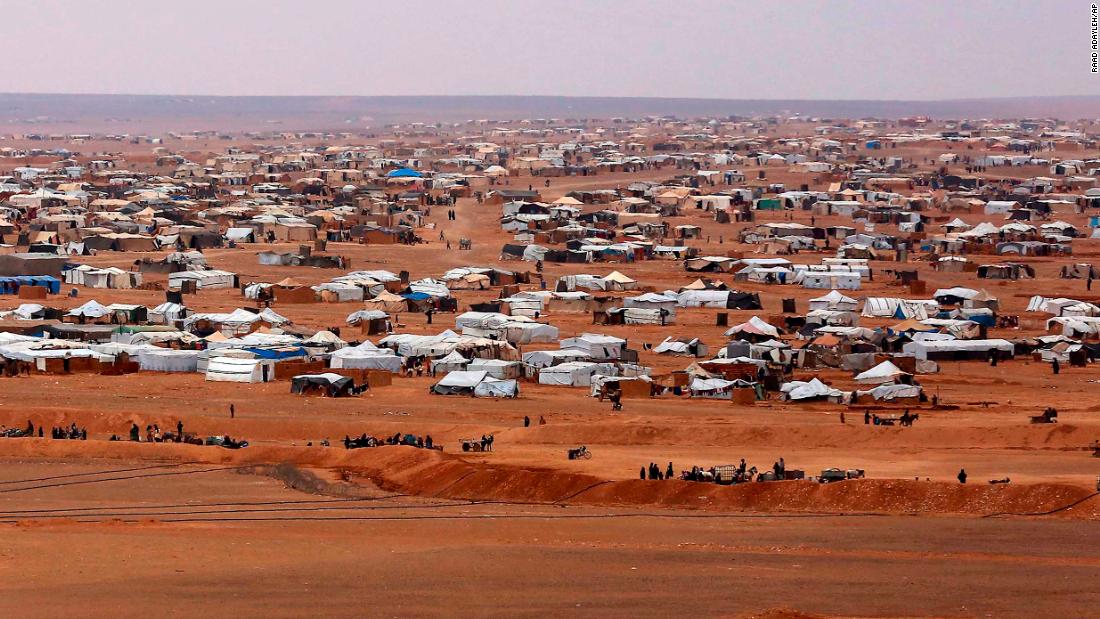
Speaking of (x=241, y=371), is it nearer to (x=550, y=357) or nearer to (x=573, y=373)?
(x=550, y=357)

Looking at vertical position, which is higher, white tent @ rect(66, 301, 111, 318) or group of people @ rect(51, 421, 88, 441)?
white tent @ rect(66, 301, 111, 318)

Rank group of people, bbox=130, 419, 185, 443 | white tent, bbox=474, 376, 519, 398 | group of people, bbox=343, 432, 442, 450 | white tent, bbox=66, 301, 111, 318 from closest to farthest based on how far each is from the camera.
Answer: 1. group of people, bbox=343, 432, 442, 450
2. group of people, bbox=130, 419, 185, 443
3. white tent, bbox=474, 376, 519, 398
4. white tent, bbox=66, 301, 111, 318

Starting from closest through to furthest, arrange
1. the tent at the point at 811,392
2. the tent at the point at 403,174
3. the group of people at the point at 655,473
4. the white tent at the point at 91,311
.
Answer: the group of people at the point at 655,473
the tent at the point at 811,392
the white tent at the point at 91,311
the tent at the point at 403,174

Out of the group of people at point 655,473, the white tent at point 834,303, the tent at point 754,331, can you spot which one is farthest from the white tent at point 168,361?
the white tent at point 834,303

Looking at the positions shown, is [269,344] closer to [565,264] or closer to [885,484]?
[885,484]

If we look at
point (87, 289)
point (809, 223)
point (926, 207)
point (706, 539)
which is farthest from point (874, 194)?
point (706, 539)

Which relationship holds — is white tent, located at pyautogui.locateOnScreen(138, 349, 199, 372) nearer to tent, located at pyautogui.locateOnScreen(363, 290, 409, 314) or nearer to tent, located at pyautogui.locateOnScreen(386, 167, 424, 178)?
tent, located at pyautogui.locateOnScreen(363, 290, 409, 314)

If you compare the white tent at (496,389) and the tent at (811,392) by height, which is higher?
the tent at (811,392)

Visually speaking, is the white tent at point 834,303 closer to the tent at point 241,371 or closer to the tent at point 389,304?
the tent at point 389,304

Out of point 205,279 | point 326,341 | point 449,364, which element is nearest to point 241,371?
point 326,341

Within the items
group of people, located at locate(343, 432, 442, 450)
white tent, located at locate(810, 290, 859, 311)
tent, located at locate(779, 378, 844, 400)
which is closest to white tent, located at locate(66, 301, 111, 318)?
group of people, located at locate(343, 432, 442, 450)
